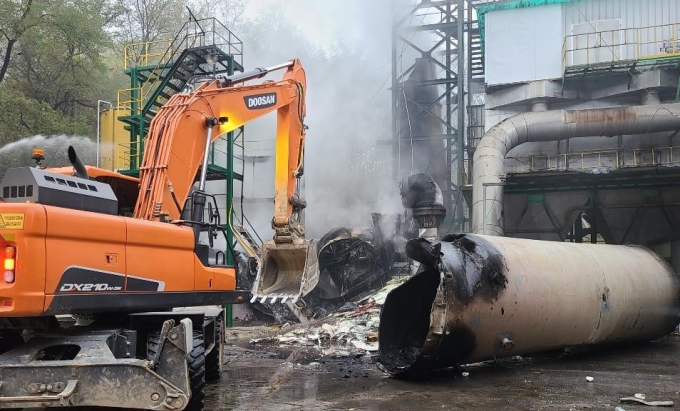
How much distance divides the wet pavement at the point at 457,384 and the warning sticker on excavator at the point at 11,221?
2.80 meters

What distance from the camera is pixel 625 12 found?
19.2m

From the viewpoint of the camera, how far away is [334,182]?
23.7 m

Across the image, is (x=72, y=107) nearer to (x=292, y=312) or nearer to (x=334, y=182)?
(x=334, y=182)

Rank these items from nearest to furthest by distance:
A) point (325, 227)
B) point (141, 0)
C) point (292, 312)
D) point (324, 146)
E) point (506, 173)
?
point (292, 312) → point (506, 173) → point (325, 227) → point (324, 146) → point (141, 0)

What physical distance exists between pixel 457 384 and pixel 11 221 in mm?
5131

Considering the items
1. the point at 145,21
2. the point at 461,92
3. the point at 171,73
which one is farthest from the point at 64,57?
the point at 461,92

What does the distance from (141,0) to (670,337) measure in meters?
28.8

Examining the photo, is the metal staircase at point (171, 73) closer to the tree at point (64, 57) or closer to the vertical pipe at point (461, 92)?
the tree at point (64, 57)

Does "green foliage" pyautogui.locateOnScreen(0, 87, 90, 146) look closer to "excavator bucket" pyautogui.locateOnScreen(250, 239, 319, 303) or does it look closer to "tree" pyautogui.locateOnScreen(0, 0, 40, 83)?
"tree" pyautogui.locateOnScreen(0, 0, 40, 83)

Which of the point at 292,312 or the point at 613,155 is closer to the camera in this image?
the point at 292,312

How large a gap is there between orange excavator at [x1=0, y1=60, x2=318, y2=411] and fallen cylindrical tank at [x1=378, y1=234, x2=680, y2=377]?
2271mm

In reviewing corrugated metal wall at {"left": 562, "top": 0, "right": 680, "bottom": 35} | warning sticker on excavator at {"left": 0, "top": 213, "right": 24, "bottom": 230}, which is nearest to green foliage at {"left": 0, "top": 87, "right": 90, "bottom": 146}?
corrugated metal wall at {"left": 562, "top": 0, "right": 680, "bottom": 35}

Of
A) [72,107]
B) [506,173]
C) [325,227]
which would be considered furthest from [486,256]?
[72,107]

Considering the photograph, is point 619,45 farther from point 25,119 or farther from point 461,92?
point 25,119
